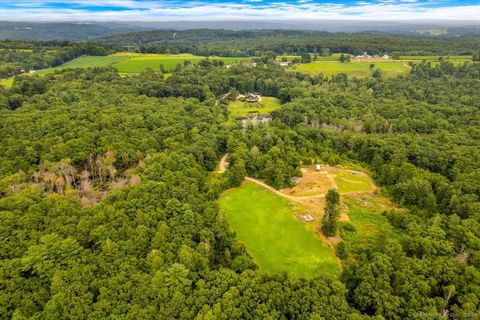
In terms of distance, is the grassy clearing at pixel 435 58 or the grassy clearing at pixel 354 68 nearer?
the grassy clearing at pixel 354 68

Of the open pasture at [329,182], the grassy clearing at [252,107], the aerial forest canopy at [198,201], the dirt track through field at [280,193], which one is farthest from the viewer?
the grassy clearing at [252,107]

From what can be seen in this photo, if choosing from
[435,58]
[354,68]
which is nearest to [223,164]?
[354,68]

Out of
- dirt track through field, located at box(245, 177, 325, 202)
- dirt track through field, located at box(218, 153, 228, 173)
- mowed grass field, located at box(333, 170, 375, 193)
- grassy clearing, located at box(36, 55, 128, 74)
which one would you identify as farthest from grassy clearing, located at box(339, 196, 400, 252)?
grassy clearing, located at box(36, 55, 128, 74)

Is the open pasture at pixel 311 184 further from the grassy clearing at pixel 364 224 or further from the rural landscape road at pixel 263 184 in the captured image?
the grassy clearing at pixel 364 224

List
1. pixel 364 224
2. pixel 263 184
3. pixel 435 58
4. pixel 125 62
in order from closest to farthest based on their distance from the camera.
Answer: pixel 364 224 < pixel 263 184 < pixel 125 62 < pixel 435 58

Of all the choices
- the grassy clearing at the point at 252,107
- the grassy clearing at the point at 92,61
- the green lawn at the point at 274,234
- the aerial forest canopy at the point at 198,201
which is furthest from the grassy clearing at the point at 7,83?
the green lawn at the point at 274,234

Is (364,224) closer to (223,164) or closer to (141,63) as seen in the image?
(223,164)

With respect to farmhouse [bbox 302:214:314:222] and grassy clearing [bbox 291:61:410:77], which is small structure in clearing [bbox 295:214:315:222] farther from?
grassy clearing [bbox 291:61:410:77]
